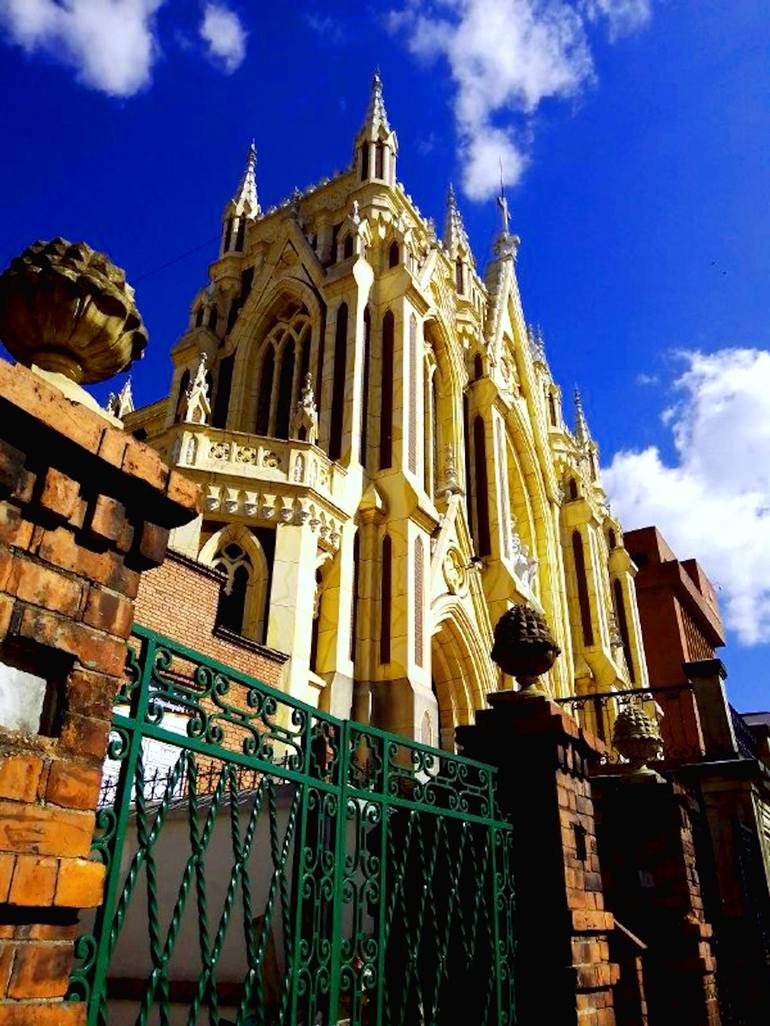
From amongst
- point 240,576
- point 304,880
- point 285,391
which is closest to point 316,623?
point 240,576

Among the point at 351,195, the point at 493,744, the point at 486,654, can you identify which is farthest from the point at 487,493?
the point at 493,744

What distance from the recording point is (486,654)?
59.0ft

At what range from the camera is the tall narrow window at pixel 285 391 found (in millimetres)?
18953

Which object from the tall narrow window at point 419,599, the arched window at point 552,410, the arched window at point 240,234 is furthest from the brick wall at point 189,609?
the arched window at point 552,410

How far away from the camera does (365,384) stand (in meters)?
17.1

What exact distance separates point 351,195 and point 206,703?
622 inches

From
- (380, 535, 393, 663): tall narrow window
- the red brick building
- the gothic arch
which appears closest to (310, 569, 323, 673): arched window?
the gothic arch

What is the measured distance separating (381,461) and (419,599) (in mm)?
3253

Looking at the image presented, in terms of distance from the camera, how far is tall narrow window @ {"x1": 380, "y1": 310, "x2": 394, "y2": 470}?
16328 millimetres

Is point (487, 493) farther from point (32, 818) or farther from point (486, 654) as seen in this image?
point (32, 818)

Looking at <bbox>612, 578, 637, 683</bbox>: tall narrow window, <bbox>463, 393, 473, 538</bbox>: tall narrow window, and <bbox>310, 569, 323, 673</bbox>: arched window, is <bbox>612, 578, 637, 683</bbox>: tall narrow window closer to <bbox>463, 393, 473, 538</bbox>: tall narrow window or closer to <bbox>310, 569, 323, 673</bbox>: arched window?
<bbox>463, 393, 473, 538</bbox>: tall narrow window

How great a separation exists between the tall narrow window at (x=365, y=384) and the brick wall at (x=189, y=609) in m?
5.99

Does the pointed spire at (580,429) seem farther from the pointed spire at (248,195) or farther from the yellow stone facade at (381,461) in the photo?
the pointed spire at (248,195)

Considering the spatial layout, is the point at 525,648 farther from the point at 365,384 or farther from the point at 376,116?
the point at 376,116
